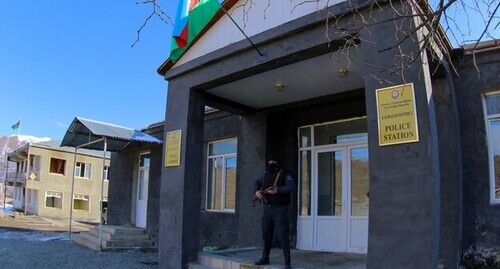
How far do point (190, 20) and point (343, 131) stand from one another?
380cm

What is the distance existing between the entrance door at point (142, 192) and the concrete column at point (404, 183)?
11767 millimetres

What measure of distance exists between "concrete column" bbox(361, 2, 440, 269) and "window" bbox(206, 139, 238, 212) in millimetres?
6628

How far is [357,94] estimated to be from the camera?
868 centimetres

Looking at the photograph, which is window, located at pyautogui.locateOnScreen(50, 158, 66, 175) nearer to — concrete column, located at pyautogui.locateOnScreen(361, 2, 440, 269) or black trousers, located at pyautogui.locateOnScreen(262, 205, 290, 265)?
black trousers, located at pyautogui.locateOnScreen(262, 205, 290, 265)

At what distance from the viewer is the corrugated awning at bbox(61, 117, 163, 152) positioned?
13.8m

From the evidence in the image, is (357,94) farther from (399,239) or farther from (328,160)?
(399,239)

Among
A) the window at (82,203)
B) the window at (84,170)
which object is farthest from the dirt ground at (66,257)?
the window at (82,203)

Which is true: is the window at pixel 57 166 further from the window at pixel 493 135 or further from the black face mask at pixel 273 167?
the window at pixel 493 135

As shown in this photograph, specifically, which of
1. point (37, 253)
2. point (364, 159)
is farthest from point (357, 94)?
point (37, 253)

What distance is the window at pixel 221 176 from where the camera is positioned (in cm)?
1205

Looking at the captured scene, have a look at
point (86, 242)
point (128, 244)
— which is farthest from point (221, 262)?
point (86, 242)

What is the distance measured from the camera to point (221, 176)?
12453mm

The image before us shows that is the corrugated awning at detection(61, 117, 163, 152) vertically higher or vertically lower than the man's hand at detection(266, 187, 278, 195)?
higher

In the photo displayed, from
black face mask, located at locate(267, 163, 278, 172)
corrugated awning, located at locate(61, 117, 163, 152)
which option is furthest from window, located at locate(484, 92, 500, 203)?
corrugated awning, located at locate(61, 117, 163, 152)
